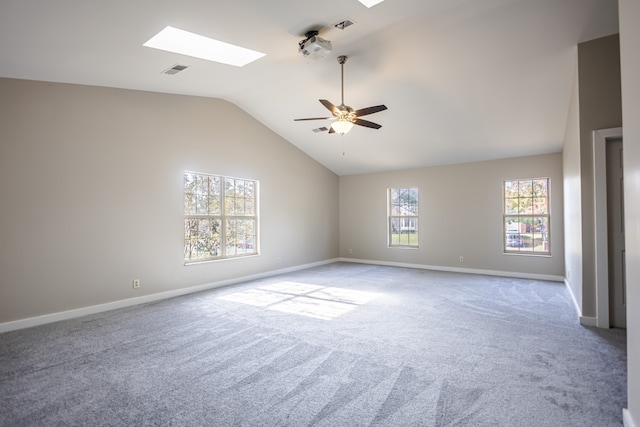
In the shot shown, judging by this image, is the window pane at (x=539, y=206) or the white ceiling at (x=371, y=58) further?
the window pane at (x=539, y=206)

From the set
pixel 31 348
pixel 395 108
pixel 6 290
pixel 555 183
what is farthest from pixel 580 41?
pixel 6 290

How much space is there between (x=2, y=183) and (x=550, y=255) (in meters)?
8.28

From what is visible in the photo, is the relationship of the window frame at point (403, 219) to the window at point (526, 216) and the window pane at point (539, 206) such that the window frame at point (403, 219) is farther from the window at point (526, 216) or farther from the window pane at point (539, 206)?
the window pane at point (539, 206)

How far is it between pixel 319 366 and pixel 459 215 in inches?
219

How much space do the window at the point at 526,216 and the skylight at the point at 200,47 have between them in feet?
18.4

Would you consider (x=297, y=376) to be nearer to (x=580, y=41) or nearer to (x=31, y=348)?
(x=31, y=348)

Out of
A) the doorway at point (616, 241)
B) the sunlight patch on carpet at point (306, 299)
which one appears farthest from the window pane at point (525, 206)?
the sunlight patch on carpet at point (306, 299)

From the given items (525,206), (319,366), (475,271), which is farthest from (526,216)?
(319,366)

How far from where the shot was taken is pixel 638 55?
5.49ft

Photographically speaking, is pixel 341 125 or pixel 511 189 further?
pixel 511 189

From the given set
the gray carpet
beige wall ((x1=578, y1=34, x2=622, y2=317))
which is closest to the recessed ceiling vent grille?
the gray carpet

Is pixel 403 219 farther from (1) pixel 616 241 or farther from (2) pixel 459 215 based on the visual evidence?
(1) pixel 616 241

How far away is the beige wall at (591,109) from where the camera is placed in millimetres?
3568

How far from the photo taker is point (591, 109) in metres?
3.69
